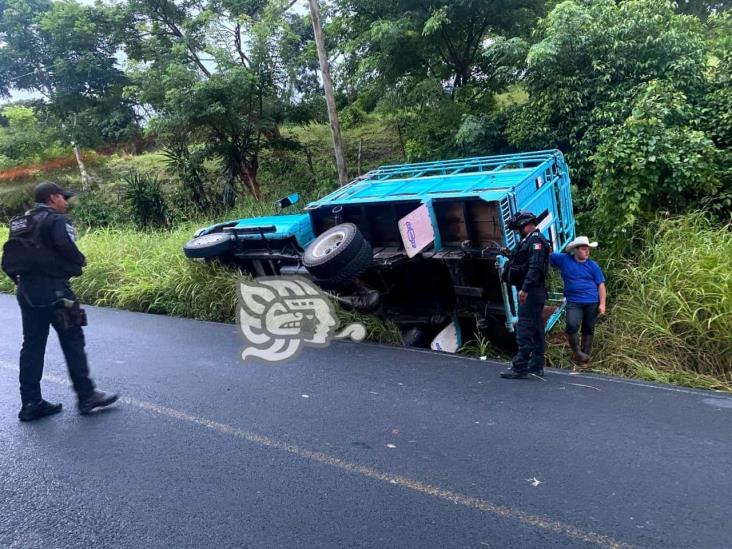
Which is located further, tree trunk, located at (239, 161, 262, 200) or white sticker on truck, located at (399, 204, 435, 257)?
tree trunk, located at (239, 161, 262, 200)

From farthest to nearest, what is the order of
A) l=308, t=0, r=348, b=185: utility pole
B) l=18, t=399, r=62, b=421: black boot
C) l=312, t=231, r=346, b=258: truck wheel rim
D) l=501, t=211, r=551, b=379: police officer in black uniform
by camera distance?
l=308, t=0, r=348, b=185: utility pole
l=312, t=231, r=346, b=258: truck wheel rim
l=501, t=211, r=551, b=379: police officer in black uniform
l=18, t=399, r=62, b=421: black boot

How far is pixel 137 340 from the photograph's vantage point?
6.45 meters

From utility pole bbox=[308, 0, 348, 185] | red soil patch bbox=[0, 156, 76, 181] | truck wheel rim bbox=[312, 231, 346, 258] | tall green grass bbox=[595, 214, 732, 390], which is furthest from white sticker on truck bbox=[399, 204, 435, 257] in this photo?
red soil patch bbox=[0, 156, 76, 181]

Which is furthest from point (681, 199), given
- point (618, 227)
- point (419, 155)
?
point (419, 155)

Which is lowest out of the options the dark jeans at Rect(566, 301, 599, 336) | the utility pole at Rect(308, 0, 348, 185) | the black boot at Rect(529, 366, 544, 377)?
the black boot at Rect(529, 366, 544, 377)

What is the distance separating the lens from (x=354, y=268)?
17.7 ft

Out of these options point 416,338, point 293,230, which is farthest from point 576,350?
point 293,230

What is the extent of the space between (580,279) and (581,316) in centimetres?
37

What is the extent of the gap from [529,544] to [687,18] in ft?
27.9

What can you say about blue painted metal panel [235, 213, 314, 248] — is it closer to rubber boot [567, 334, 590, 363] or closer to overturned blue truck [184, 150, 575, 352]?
overturned blue truck [184, 150, 575, 352]

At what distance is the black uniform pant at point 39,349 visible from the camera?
12.8 ft

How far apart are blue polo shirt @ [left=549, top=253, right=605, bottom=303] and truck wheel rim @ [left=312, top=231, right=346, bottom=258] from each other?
2.21 m

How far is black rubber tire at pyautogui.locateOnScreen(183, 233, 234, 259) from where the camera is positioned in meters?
7.00

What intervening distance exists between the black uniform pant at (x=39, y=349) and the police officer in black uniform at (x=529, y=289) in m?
3.43
